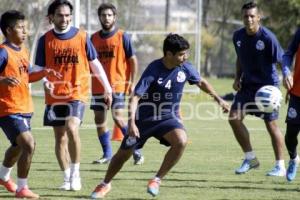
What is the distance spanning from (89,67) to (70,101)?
647mm

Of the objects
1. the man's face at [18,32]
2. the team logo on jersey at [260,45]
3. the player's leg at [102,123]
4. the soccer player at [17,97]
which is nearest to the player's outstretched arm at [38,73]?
the soccer player at [17,97]

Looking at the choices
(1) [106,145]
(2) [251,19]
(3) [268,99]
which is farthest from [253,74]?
(1) [106,145]

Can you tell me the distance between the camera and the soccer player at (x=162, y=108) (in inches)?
315

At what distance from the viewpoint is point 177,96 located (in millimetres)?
8211

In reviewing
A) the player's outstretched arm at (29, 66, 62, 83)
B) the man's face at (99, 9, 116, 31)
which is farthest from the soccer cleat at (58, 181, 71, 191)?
the man's face at (99, 9, 116, 31)

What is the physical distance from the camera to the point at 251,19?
33.1ft

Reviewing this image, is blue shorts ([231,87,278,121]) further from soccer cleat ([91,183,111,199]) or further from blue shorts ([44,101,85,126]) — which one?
soccer cleat ([91,183,111,199])

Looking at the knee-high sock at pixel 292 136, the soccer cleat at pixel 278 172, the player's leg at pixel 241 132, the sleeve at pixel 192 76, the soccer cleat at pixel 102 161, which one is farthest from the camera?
the soccer cleat at pixel 102 161

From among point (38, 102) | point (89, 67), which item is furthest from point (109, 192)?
point (38, 102)

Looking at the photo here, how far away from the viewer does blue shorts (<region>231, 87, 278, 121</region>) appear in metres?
10.3

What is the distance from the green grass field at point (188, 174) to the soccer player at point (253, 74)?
1.15 feet

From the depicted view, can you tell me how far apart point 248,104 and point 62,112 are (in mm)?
2657

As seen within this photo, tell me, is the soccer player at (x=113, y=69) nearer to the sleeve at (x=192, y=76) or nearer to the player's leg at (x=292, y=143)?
the player's leg at (x=292, y=143)

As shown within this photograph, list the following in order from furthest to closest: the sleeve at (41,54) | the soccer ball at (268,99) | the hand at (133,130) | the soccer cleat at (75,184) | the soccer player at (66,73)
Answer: the soccer ball at (268,99), the sleeve at (41,54), the soccer player at (66,73), the soccer cleat at (75,184), the hand at (133,130)
